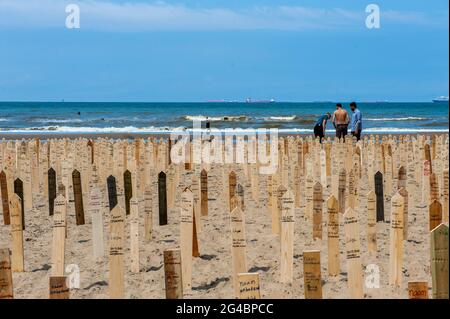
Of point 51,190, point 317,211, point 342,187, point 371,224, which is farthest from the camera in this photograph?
point 51,190

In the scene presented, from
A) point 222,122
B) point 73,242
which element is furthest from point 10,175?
point 222,122

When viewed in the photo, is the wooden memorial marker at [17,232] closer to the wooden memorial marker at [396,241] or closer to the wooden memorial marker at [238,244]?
the wooden memorial marker at [238,244]

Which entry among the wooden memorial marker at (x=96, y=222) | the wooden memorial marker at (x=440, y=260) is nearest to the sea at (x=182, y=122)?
the wooden memorial marker at (x=96, y=222)

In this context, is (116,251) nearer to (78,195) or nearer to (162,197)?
(162,197)

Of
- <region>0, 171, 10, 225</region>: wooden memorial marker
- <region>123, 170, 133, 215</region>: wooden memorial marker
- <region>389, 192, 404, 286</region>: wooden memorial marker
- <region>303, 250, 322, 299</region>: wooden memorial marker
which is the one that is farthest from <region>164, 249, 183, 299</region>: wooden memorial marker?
<region>0, 171, 10, 225</region>: wooden memorial marker

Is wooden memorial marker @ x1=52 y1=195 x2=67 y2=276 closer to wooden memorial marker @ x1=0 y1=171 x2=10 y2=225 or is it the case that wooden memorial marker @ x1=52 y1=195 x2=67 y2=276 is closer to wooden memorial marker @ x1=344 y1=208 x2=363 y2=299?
wooden memorial marker @ x1=344 y1=208 x2=363 y2=299

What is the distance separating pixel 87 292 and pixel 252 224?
2.96 metres

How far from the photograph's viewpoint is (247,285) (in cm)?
468

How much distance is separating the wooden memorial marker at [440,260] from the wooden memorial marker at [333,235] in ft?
4.44

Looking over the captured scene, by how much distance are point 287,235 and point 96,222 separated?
2056 millimetres

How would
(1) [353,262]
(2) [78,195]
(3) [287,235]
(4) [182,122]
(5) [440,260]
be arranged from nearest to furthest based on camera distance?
(5) [440,260]
(1) [353,262]
(3) [287,235]
(2) [78,195]
(4) [182,122]

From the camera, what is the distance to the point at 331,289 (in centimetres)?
614

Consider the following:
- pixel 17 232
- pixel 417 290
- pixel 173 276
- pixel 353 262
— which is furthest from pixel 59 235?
pixel 417 290
